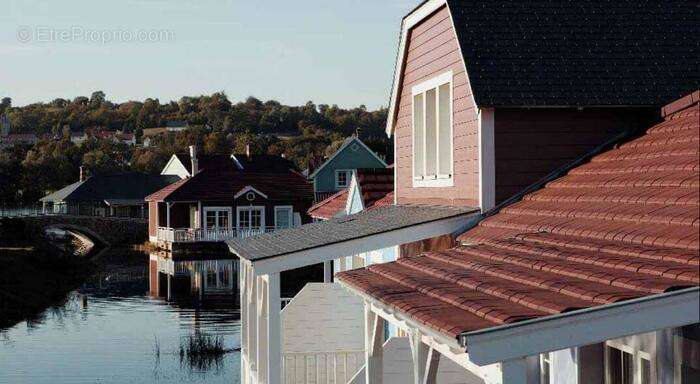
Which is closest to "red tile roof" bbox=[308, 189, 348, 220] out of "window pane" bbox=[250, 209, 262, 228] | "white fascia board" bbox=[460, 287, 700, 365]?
"white fascia board" bbox=[460, 287, 700, 365]

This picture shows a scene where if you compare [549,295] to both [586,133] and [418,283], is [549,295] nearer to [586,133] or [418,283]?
[418,283]

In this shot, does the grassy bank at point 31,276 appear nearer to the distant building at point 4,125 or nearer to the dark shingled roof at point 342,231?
the dark shingled roof at point 342,231

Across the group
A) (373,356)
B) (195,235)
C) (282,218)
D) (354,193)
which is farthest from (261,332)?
(282,218)

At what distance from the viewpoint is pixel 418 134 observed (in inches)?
544

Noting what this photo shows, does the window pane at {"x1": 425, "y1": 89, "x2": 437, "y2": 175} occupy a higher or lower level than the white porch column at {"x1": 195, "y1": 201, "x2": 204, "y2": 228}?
higher

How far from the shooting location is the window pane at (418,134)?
541 inches

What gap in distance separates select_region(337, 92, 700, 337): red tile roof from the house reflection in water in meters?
26.9

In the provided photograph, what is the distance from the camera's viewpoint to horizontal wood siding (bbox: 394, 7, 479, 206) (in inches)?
455

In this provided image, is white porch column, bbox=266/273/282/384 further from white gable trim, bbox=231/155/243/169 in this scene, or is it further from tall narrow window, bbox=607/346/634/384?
white gable trim, bbox=231/155/243/169

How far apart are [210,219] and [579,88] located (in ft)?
178

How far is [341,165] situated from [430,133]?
53856mm

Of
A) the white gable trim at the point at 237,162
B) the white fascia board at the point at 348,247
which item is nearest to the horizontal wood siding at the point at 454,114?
the white fascia board at the point at 348,247

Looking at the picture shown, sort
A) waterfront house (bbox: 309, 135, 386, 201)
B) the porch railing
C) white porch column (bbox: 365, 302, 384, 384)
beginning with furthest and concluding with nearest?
waterfront house (bbox: 309, 135, 386, 201)
the porch railing
white porch column (bbox: 365, 302, 384, 384)

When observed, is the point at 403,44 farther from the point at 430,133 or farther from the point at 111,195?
the point at 111,195
